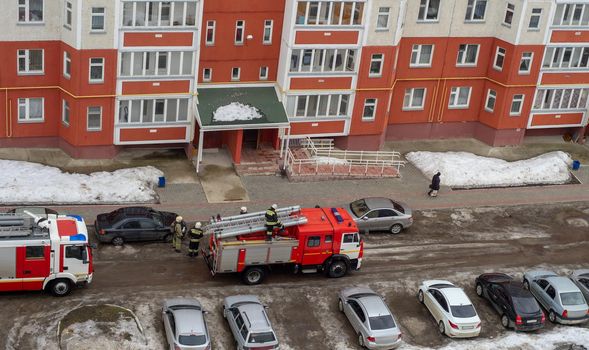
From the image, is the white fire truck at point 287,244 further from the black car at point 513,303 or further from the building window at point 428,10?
the building window at point 428,10

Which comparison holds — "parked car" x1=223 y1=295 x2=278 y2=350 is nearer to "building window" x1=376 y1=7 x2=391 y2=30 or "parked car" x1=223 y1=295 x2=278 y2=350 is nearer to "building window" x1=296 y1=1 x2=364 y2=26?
"building window" x1=296 y1=1 x2=364 y2=26

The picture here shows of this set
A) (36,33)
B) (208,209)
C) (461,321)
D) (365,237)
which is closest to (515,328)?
(461,321)

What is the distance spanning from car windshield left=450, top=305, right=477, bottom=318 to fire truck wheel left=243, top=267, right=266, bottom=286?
8.57m

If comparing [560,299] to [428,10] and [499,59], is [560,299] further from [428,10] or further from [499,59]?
[428,10]

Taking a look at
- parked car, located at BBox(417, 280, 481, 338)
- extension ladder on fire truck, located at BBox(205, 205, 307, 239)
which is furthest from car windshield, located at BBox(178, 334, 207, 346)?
parked car, located at BBox(417, 280, 481, 338)

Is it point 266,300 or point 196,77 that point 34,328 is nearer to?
point 266,300

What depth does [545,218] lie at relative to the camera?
49.7 metres

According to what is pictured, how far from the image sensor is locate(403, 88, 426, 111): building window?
183 ft

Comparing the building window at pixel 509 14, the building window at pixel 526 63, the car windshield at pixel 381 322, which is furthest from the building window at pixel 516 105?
the car windshield at pixel 381 322

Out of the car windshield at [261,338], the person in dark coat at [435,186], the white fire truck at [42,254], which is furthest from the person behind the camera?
the person in dark coat at [435,186]

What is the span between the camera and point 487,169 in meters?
53.1

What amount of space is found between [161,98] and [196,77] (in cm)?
227

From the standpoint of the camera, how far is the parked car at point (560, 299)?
40.0 metres

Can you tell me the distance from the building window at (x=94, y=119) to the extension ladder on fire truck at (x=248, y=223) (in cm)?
1195
